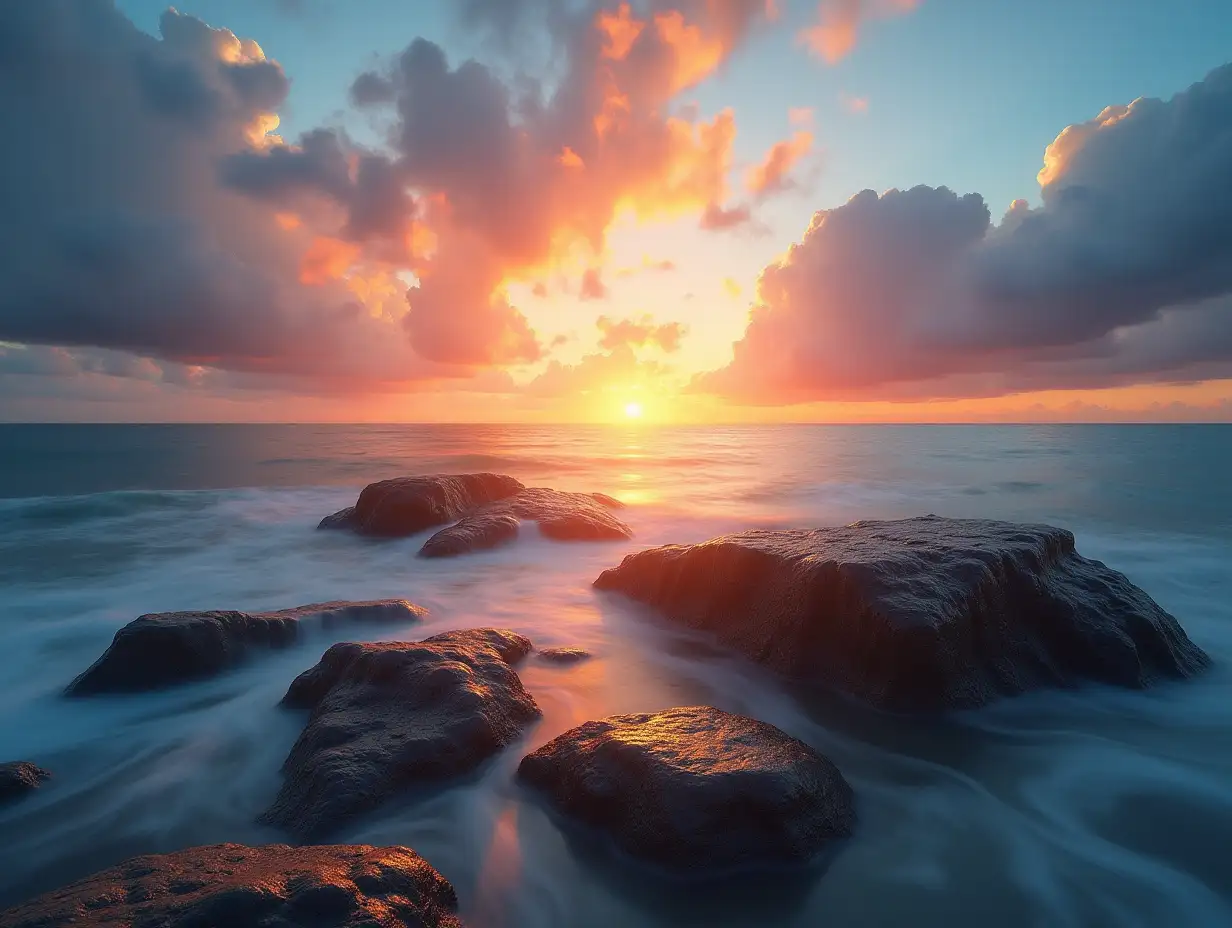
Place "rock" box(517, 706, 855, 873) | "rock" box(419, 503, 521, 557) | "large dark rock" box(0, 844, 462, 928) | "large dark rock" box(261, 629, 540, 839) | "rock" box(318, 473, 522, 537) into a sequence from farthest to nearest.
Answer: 1. "rock" box(318, 473, 522, 537)
2. "rock" box(419, 503, 521, 557)
3. "large dark rock" box(261, 629, 540, 839)
4. "rock" box(517, 706, 855, 873)
5. "large dark rock" box(0, 844, 462, 928)

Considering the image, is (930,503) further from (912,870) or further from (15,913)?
(15,913)

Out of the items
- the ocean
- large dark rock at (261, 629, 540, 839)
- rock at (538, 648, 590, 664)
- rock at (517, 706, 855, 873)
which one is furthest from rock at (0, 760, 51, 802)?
rock at (538, 648, 590, 664)

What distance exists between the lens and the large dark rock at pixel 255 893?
2.02 meters

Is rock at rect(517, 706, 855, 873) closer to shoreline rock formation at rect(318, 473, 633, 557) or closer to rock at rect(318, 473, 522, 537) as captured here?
shoreline rock formation at rect(318, 473, 633, 557)

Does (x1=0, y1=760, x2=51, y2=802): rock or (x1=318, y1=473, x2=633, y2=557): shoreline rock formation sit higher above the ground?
(x1=318, y1=473, x2=633, y2=557): shoreline rock formation

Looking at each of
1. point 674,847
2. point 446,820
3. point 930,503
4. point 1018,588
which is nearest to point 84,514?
point 446,820

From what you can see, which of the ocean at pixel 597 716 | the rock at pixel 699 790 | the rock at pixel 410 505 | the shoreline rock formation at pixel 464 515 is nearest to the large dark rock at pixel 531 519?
the shoreline rock formation at pixel 464 515

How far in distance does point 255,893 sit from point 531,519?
9008 millimetres

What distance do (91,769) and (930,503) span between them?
19342mm

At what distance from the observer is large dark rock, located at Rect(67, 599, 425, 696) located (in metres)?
5.29

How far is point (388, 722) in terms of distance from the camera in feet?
12.6

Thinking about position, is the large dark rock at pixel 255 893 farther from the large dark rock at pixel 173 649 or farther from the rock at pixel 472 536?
the rock at pixel 472 536

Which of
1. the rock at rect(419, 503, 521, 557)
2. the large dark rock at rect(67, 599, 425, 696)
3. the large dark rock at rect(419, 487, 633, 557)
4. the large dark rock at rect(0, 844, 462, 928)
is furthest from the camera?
the large dark rock at rect(419, 487, 633, 557)

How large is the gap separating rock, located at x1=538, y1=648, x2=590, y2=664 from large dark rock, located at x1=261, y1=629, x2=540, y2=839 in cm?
104
